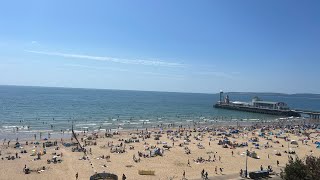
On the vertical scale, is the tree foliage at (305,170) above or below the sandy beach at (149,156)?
above

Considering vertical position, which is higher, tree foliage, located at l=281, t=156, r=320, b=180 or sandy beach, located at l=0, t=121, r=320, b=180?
tree foliage, located at l=281, t=156, r=320, b=180

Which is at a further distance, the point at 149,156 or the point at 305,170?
the point at 149,156

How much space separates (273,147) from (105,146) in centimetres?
2188

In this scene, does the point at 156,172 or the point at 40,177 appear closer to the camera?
the point at 40,177

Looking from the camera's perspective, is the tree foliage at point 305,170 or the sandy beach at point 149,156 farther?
the sandy beach at point 149,156

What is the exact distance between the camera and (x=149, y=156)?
121 ft

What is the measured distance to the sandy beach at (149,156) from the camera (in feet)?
98.5

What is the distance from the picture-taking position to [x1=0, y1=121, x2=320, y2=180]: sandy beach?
30.0m

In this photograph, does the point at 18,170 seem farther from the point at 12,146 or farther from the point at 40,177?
the point at 12,146

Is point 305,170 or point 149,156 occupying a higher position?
point 305,170

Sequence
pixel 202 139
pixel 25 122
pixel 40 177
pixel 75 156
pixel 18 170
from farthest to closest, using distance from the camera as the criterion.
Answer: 1. pixel 25 122
2. pixel 202 139
3. pixel 75 156
4. pixel 18 170
5. pixel 40 177

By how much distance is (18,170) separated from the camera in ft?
98.4

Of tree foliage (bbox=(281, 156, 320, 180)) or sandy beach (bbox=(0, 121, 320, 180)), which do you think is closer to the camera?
tree foliage (bbox=(281, 156, 320, 180))

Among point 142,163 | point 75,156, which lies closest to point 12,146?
point 75,156
